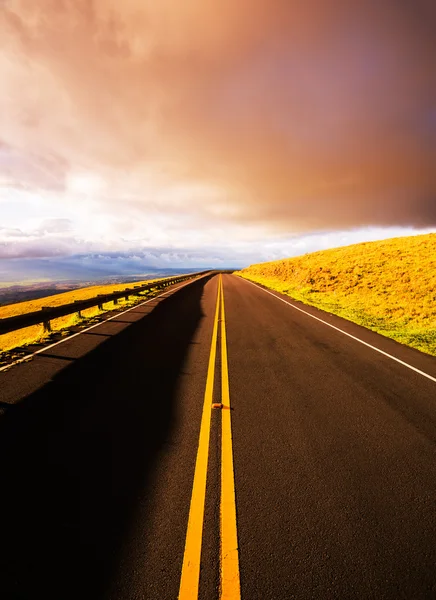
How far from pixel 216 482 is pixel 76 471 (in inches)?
60.6

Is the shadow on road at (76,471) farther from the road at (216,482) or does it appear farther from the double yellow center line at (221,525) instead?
the double yellow center line at (221,525)

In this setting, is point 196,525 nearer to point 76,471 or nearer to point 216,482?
point 216,482

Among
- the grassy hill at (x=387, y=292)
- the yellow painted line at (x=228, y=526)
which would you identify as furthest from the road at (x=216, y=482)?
the grassy hill at (x=387, y=292)

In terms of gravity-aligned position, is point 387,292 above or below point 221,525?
above

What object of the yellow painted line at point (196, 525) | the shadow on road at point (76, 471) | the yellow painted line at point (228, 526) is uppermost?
the shadow on road at point (76, 471)

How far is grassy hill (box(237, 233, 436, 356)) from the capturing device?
1117 centimetres

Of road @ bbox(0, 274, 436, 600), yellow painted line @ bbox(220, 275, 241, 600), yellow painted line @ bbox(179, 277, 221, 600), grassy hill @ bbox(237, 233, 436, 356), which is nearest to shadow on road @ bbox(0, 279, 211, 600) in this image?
road @ bbox(0, 274, 436, 600)

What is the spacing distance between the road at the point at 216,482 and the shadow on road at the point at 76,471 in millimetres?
14

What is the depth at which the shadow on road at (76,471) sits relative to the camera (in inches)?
81.7

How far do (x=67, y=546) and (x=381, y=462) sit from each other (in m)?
3.32

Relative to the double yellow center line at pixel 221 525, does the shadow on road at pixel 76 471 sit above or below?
above

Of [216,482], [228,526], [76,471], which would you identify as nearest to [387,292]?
[216,482]

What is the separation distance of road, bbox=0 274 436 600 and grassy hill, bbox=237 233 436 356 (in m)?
5.63

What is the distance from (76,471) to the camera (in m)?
3.08
